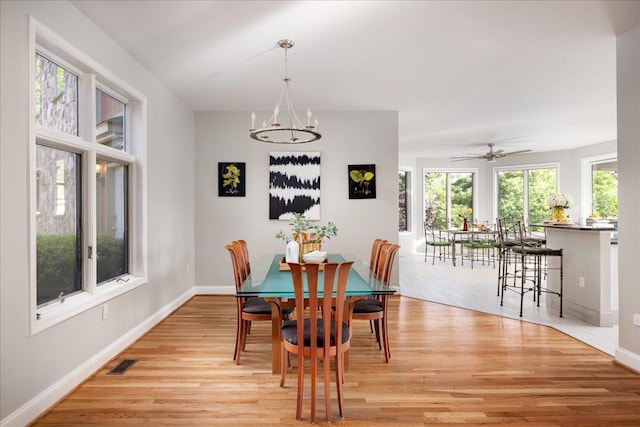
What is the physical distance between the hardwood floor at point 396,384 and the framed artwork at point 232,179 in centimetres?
222

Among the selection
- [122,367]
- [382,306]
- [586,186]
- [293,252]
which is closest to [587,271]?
[382,306]

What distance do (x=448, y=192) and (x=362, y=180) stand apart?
5821 millimetres

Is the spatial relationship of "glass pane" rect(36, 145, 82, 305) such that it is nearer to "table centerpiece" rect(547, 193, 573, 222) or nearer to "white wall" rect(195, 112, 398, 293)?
"white wall" rect(195, 112, 398, 293)

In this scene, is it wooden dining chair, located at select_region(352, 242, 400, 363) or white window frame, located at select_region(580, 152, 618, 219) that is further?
white window frame, located at select_region(580, 152, 618, 219)

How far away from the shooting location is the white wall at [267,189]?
5.50m

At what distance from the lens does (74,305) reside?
269 cm

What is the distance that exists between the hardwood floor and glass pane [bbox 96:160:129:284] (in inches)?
30.8

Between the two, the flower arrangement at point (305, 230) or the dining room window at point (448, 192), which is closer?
the flower arrangement at point (305, 230)

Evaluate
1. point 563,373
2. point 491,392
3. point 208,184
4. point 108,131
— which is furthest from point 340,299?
point 208,184

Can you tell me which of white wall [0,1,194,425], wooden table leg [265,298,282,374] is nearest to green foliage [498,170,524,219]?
wooden table leg [265,298,282,374]

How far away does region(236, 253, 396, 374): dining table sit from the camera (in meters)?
2.45

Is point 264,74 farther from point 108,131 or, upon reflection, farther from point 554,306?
point 554,306

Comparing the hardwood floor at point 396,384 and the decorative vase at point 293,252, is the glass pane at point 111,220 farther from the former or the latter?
the decorative vase at point 293,252

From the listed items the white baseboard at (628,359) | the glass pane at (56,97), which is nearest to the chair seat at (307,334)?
the glass pane at (56,97)
